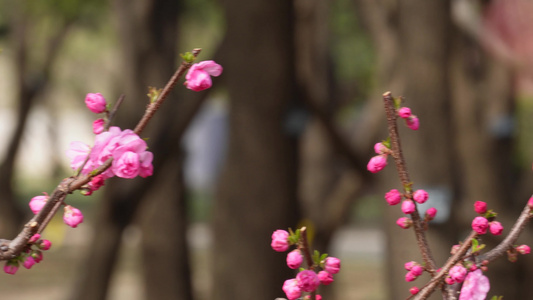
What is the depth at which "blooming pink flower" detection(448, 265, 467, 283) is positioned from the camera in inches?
56.8

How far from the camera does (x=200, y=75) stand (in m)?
1.45

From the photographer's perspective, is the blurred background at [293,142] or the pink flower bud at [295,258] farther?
the blurred background at [293,142]

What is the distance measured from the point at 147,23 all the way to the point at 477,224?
6829 millimetres

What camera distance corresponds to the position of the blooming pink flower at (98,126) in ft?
5.14

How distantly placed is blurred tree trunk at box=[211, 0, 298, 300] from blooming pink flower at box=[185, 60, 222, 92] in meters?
3.83

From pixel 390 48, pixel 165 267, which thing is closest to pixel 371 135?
pixel 390 48

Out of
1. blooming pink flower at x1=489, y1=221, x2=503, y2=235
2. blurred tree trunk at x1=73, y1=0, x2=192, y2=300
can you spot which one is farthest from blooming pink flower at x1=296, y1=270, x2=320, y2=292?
blurred tree trunk at x1=73, y1=0, x2=192, y2=300

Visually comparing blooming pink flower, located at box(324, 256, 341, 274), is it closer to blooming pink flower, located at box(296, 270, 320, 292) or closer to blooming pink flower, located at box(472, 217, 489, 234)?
blooming pink flower, located at box(296, 270, 320, 292)

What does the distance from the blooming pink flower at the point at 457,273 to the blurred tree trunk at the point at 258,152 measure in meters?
3.81

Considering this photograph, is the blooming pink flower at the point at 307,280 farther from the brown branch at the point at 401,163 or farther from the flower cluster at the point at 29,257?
the flower cluster at the point at 29,257

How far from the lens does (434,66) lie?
5.19 metres

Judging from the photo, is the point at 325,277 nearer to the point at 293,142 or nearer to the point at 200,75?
the point at 200,75

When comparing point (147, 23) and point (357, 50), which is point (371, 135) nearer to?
point (147, 23)

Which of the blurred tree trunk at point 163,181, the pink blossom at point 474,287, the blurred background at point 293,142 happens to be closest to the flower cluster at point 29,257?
the pink blossom at point 474,287
